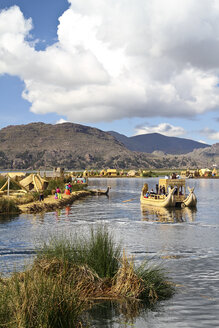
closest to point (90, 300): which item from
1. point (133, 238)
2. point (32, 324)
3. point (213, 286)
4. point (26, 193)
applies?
point (32, 324)

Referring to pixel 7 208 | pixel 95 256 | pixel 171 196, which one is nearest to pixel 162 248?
pixel 95 256

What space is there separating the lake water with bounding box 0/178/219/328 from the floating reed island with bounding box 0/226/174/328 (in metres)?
0.48

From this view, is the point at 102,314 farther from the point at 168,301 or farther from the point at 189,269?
the point at 189,269

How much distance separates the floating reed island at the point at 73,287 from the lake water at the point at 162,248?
18.8 inches

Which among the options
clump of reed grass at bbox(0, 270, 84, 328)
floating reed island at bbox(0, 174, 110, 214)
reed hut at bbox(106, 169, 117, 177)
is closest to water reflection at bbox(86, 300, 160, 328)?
clump of reed grass at bbox(0, 270, 84, 328)

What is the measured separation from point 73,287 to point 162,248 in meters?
10.3

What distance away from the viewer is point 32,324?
6.95m

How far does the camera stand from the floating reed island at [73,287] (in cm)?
720

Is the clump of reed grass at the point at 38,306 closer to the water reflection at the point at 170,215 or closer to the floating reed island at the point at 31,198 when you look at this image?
the water reflection at the point at 170,215

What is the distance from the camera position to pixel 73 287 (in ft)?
30.9

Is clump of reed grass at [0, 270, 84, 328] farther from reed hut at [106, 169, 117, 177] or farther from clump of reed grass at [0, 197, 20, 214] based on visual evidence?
reed hut at [106, 169, 117, 177]

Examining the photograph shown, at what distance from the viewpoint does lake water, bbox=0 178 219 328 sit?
31.5ft

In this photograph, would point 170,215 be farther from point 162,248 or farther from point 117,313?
point 117,313

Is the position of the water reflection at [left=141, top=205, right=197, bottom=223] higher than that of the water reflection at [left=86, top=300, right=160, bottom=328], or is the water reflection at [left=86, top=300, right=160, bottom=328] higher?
the water reflection at [left=86, top=300, right=160, bottom=328]
